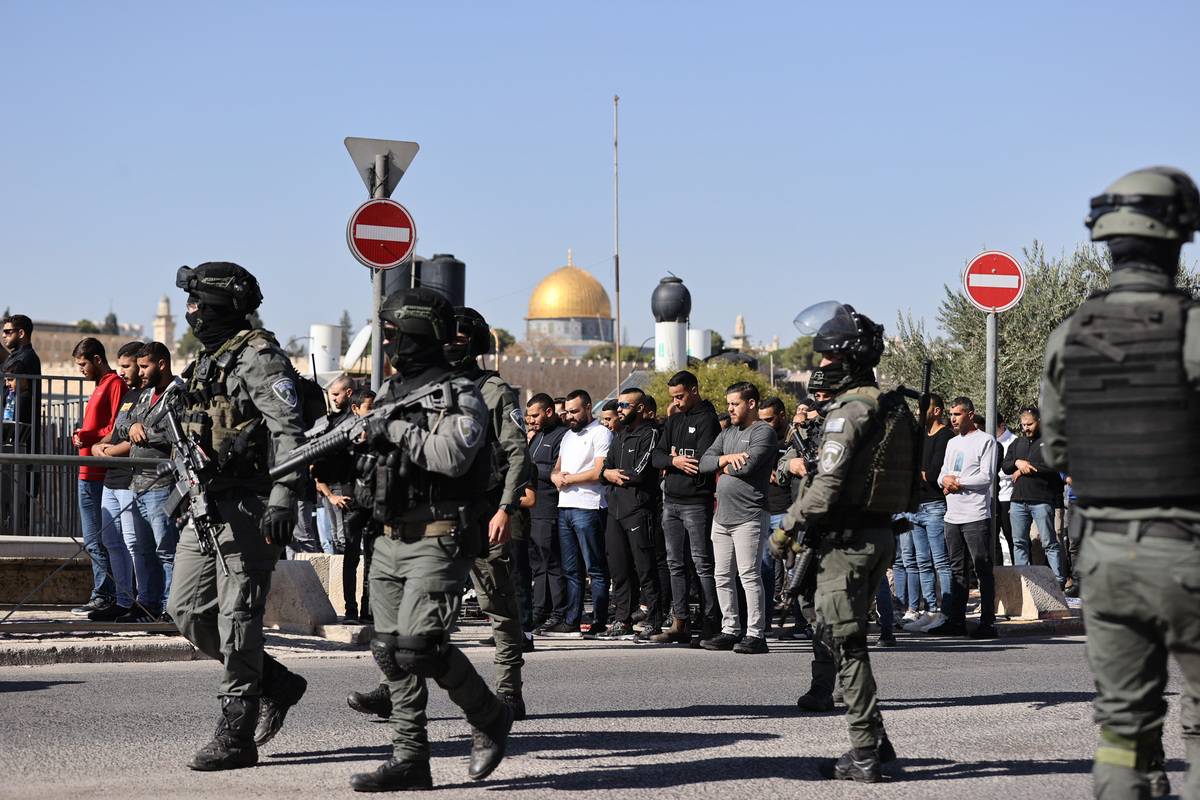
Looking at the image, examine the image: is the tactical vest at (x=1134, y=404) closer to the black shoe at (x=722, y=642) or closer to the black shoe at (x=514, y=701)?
the black shoe at (x=514, y=701)

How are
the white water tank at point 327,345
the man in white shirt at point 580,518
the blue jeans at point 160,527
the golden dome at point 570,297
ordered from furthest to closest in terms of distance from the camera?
the golden dome at point 570,297 → the white water tank at point 327,345 → the man in white shirt at point 580,518 → the blue jeans at point 160,527

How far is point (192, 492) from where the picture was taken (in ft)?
21.0

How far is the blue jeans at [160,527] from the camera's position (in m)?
10.5

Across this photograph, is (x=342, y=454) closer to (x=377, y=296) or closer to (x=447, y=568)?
(x=447, y=568)

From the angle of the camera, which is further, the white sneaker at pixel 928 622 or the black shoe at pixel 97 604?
the white sneaker at pixel 928 622

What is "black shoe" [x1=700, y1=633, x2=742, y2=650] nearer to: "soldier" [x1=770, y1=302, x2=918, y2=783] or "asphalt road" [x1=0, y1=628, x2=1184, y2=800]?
"asphalt road" [x1=0, y1=628, x2=1184, y2=800]

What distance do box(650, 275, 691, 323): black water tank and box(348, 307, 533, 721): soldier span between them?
211 ft

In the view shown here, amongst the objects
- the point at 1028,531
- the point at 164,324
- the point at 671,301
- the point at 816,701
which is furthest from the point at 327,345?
the point at 164,324

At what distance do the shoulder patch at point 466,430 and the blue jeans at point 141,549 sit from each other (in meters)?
5.64

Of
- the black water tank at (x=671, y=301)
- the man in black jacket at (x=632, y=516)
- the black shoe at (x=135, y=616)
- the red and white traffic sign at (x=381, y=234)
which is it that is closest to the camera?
the black shoe at (x=135, y=616)

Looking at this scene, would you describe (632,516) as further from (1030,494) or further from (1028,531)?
(1028,531)

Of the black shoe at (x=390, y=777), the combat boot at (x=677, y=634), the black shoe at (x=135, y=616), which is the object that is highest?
the black shoe at (x=135, y=616)

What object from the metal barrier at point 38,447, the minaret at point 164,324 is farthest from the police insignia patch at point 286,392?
the minaret at point 164,324

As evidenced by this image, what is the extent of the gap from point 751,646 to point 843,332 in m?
4.83
